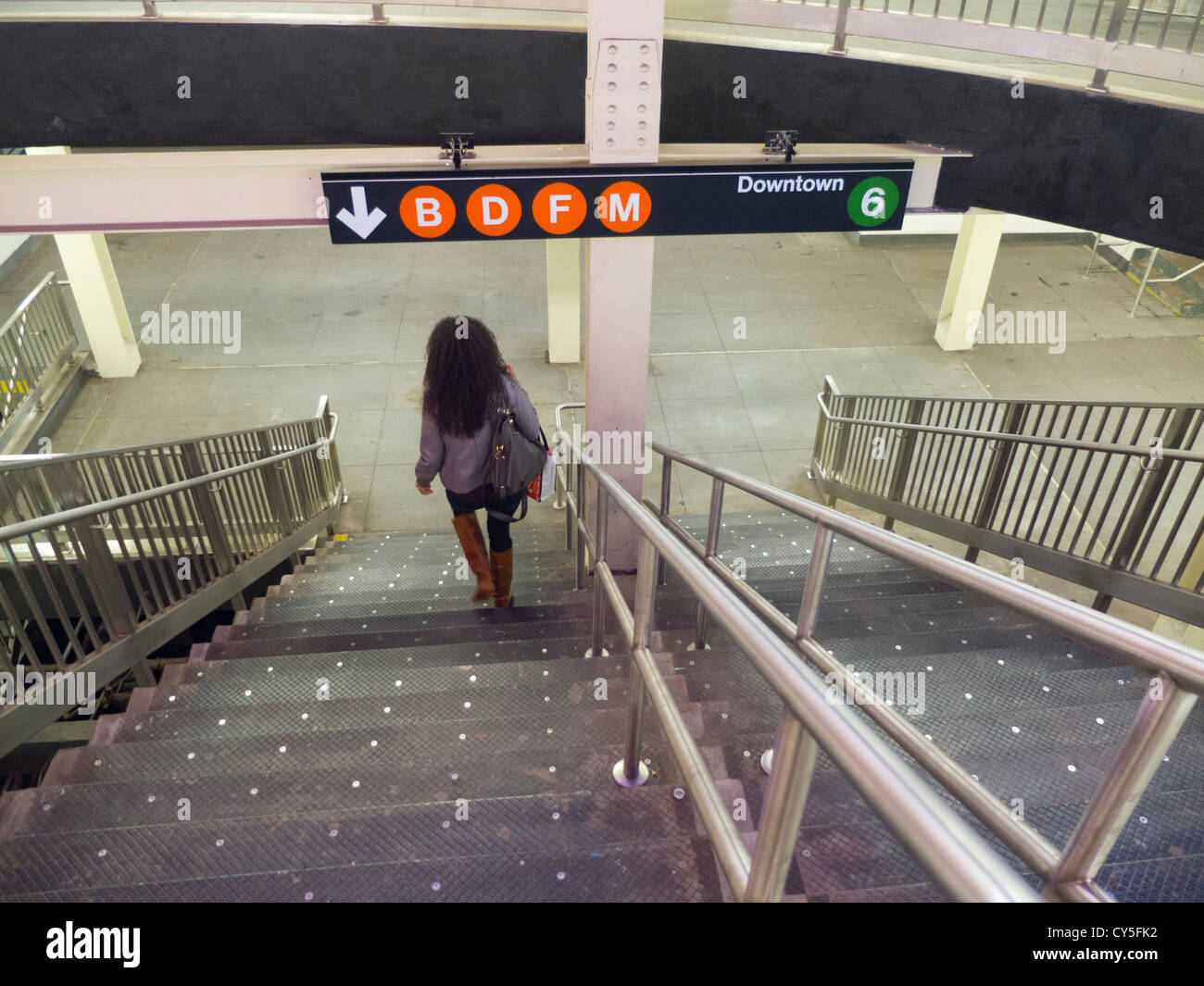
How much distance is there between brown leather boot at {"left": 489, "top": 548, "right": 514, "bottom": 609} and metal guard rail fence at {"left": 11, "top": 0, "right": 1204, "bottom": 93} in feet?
8.92

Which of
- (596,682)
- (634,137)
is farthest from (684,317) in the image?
(596,682)

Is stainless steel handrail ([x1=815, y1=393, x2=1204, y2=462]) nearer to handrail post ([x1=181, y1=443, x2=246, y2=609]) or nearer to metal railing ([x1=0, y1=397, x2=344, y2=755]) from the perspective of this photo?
metal railing ([x1=0, y1=397, x2=344, y2=755])

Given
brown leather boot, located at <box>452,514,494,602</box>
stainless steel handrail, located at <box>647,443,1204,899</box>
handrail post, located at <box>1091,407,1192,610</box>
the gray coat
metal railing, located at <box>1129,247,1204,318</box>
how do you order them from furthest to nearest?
metal railing, located at <box>1129,247,1204,318</box>, brown leather boot, located at <box>452,514,494,602</box>, handrail post, located at <box>1091,407,1192,610</box>, the gray coat, stainless steel handrail, located at <box>647,443,1204,899</box>

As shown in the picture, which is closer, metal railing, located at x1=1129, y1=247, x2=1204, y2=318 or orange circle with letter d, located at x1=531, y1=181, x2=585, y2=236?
orange circle with letter d, located at x1=531, y1=181, x2=585, y2=236

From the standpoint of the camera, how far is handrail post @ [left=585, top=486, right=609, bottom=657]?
3.10m

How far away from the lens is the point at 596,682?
321 centimetres

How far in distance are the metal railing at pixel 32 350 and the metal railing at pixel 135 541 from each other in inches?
102

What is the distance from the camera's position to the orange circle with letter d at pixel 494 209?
3732 mm

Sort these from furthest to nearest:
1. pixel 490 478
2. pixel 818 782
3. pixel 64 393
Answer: pixel 64 393 → pixel 490 478 → pixel 818 782

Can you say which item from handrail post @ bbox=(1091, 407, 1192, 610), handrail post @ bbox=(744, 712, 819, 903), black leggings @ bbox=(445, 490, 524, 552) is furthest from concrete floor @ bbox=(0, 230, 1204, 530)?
handrail post @ bbox=(744, 712, 819, 903)

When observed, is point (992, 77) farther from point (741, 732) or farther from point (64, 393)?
point (64, 393)

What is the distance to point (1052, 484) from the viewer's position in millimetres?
7539

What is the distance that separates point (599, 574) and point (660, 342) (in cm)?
710

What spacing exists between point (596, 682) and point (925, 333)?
27.4 feet
